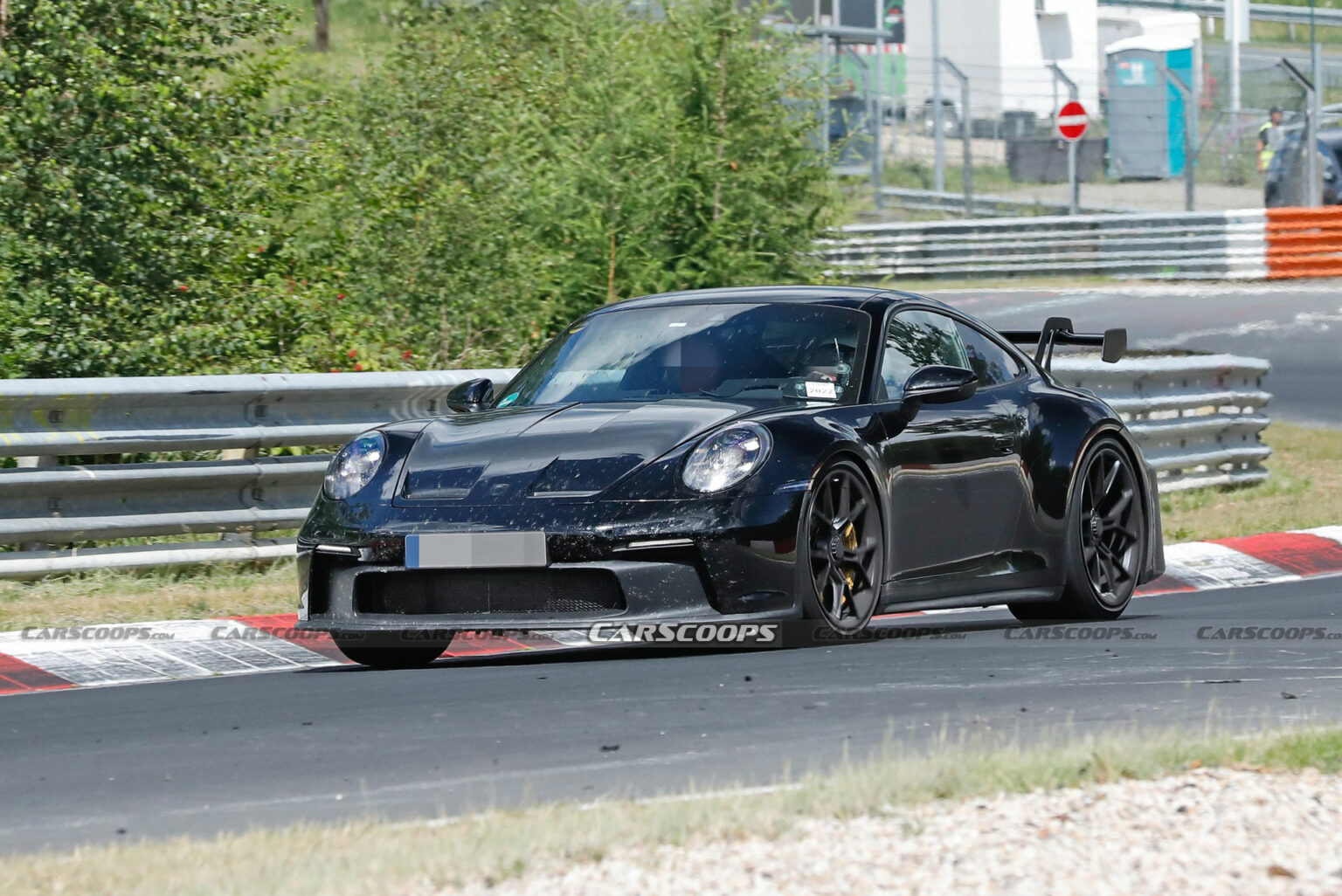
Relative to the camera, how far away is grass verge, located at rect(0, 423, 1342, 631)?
26.3 ft

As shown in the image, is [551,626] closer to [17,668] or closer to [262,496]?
[17,668]

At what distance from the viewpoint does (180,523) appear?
355 inches

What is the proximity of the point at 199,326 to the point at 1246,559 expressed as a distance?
6.25 meters

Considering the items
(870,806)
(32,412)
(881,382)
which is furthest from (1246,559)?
(870,806)

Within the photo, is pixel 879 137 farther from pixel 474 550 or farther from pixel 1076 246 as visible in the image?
pixel 474 550

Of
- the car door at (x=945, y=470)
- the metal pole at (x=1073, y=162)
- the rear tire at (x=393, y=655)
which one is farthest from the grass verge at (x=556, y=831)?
the metal pole at (x=1073, y=162)

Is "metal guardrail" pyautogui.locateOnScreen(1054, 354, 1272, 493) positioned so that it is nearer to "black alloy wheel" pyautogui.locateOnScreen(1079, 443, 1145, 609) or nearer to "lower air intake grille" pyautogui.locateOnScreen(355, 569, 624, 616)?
"black alloy wheel" pyautogui.locateOnScreen(1079, 443, 1145, 609)

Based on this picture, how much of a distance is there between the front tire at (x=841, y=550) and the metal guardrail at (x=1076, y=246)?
64.9 ft

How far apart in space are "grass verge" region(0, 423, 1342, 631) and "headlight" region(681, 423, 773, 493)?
2.31 m

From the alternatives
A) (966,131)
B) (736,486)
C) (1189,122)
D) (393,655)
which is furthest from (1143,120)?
(736,486)

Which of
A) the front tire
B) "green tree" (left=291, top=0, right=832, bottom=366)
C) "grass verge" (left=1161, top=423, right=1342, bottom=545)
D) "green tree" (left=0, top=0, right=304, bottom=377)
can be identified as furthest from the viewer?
"green tree" (left=291, top=0, right=832, bottom=366)

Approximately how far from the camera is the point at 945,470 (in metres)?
7.61

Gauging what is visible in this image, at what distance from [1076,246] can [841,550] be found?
24.5 metres

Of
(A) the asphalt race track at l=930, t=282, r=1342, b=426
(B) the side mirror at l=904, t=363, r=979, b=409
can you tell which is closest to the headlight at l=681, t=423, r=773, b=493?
(B) the side mirror at l=904, t=363, r=979, b=409
